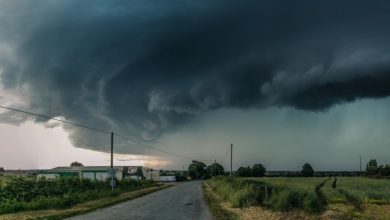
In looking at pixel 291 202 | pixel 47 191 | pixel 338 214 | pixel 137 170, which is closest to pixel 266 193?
pixel 291 202

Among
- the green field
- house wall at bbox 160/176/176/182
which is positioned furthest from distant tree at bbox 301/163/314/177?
the green field

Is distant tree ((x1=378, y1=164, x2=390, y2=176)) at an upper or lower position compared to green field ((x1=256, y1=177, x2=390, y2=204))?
lower

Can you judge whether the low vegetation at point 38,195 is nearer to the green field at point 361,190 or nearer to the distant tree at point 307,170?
the green field at point 361,190

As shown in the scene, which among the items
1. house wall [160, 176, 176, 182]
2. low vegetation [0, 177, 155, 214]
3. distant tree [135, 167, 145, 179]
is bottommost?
house wall [160, 176, 176, 182]

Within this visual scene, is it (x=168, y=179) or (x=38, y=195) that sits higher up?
(x=38, y=195)

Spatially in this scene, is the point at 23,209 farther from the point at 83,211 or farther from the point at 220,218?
the point at 220,218

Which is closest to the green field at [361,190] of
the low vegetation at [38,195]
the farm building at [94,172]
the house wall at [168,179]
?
the low vegetation at [38,195]

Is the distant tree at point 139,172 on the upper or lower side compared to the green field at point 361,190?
lower

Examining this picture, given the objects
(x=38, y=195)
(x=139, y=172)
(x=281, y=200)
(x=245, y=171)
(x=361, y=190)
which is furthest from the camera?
(x=245, y=171)

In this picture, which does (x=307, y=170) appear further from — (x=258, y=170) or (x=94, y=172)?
(x=94, y=172)

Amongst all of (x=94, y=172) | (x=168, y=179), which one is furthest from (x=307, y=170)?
(x=94, y=172)

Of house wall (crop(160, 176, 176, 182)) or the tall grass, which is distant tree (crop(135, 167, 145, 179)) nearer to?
house wall (crop(160, 176, 176, 182))

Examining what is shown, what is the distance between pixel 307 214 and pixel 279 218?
4.21 ft

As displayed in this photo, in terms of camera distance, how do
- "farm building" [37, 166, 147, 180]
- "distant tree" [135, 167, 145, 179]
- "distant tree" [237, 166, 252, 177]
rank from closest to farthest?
"farm building" [37, 166, 147, 180], "distant tree" [135, 167, 145, 179], "distant tree" [237, 166, 252, 177]
